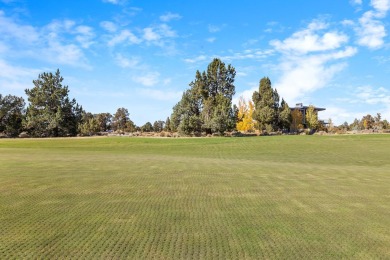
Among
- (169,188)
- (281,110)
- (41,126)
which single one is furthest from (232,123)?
(169,188)

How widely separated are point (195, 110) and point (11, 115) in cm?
3852

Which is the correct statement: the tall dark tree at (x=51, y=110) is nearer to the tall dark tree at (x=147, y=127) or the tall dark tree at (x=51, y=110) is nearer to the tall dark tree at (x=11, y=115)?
the tall dark tree at (x=11, y=115)

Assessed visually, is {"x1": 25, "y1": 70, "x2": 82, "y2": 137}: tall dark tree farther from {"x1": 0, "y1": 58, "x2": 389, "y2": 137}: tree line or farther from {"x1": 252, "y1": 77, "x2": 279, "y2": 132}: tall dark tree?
{"x1": 252, "y1": 77, "x2": 279, "y2": 132}: tall dark tree

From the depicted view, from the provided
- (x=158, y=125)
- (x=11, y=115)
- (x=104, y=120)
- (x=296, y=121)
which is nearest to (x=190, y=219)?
(x=11, y=115)

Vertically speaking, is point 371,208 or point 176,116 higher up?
point 176,116

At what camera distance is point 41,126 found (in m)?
60.8

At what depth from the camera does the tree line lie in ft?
185

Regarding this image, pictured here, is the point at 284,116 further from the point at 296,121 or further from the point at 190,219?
the point at 190,219

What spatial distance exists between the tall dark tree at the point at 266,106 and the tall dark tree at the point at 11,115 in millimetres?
48101

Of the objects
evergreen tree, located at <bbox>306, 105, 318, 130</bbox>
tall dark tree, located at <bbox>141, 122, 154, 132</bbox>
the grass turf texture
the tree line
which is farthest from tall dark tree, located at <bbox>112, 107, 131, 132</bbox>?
the grass turf texture

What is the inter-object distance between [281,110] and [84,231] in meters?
67.7

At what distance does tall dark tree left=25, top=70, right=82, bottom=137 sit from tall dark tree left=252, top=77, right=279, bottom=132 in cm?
3656

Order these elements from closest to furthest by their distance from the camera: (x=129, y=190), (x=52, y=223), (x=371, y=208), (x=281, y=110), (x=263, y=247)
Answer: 1. (x=263, y=247)
2. (x=52, y=223)
3. (x=371, y=208)
4. (x=129, y=190)
5. (x=281, y=110)

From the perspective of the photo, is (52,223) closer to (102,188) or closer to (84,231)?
(84,231)
